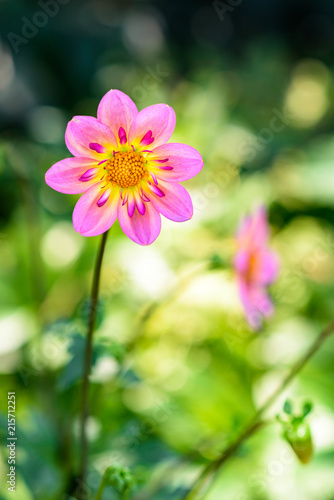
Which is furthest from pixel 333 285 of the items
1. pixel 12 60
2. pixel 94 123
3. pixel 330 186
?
pixel 12 60

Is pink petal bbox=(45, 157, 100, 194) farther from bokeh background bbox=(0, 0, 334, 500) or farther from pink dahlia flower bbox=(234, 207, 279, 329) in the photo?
pink dahlia flower bbox=(234, 207, 279, 329)

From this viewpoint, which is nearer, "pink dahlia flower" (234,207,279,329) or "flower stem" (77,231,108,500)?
"flower stem" (77,231,108,500)

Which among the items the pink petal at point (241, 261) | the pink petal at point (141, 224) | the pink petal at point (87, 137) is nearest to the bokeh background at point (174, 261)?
the pink petal at point (241, 261)

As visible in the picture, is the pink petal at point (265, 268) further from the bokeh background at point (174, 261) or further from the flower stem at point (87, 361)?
the flower stem at point (87, 361)

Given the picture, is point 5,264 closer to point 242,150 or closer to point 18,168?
point 18,168

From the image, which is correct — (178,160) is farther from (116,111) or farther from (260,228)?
(260,228)

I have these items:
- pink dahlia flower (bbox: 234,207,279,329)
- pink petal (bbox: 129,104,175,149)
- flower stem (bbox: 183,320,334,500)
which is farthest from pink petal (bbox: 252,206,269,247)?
pink petal (bbox: 129,104,175,149)

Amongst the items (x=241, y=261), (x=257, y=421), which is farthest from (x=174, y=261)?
(x=257, y=421)
